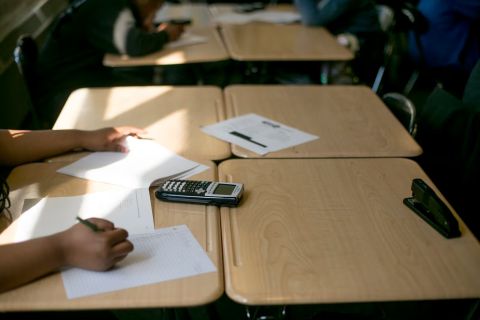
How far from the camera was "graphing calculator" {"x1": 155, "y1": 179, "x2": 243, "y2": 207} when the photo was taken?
1113 millimetres

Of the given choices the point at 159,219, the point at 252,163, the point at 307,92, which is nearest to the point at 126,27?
the point at 307,92

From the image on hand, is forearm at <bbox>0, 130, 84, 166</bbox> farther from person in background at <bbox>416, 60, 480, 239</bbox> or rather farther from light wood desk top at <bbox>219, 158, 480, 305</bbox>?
person in background at <bbox>416, 60, 480, 239</bbox>

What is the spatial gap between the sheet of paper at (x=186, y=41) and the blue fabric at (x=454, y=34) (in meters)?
1.62

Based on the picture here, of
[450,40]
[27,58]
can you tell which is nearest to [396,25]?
[450,40]

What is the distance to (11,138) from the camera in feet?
4.37

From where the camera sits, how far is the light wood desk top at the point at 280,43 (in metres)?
2.27

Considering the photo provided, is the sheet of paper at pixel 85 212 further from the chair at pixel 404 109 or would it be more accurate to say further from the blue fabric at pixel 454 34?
the blue fabric at pixel 454 34

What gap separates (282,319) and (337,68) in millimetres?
1890

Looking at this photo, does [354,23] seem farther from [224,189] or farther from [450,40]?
[224,189]

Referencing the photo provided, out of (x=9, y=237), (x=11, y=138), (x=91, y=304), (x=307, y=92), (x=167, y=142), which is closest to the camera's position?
(x=91, y=304)

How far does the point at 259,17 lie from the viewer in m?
2.99

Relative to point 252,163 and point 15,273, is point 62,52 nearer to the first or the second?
point 252,163

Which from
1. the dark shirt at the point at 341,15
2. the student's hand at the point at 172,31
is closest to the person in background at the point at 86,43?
the student's hand at the point at 172,31

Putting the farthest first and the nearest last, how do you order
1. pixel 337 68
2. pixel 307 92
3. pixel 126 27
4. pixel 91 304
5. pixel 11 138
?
1. pixel 337 68
2. pixel 126 27
3. pixel 307 92
4. pixel 11 138
5. pixel 91 304
